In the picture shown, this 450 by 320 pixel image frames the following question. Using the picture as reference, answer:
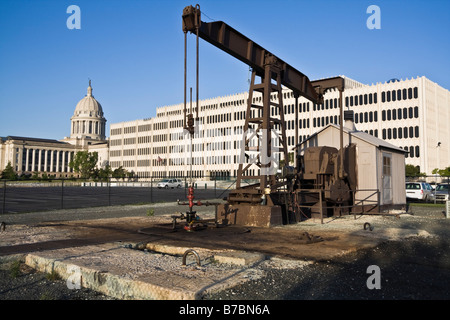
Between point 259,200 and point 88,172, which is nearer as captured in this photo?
point 259,200

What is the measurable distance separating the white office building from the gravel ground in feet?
230

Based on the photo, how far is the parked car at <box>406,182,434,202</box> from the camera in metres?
28.3

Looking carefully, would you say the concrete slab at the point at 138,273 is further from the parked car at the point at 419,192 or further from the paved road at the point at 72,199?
the parked car at the point at 419,192

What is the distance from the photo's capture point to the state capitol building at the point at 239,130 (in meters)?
71.2

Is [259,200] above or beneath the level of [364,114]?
beneath

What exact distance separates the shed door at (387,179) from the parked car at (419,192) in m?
11.6

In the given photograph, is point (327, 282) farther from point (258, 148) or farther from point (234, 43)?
point (234, 43)

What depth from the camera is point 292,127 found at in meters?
87.7

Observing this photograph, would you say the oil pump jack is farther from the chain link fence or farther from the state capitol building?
the state capitol building

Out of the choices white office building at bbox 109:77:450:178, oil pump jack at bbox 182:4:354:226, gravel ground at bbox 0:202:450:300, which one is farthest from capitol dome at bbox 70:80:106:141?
gravel ground at bbox 0:202:450:300

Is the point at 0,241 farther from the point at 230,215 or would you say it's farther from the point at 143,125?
the point at 143,125

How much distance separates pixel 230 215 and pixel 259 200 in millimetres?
1133

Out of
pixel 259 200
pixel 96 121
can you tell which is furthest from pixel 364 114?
pixel 96 121

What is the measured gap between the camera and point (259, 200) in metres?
12.5
